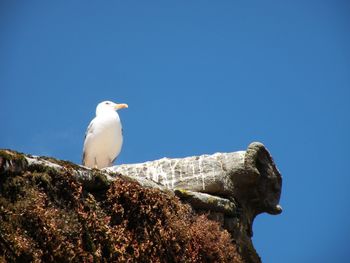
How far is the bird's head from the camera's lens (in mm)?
14025

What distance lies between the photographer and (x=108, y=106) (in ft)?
46.4

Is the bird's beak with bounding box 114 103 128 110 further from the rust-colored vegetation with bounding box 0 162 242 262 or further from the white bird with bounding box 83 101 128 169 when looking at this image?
the rust-colored vegetation with bounding box 0 162 242 262

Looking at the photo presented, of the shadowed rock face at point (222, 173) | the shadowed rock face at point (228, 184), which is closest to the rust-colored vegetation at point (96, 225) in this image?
the shadowed rock face at point (228, 184)

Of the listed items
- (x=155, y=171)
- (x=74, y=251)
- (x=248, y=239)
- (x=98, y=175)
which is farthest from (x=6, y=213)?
(x=248, y=239)

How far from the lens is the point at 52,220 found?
7684 millimetres

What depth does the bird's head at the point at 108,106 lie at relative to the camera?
1402cm

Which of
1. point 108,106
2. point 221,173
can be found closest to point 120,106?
point 108,106

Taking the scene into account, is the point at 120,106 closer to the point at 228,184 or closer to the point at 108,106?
the point at 108,106

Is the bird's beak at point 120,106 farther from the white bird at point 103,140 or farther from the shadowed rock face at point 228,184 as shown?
the shadowed rock face at point 228,184

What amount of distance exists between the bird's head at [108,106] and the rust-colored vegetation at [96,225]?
430 cm

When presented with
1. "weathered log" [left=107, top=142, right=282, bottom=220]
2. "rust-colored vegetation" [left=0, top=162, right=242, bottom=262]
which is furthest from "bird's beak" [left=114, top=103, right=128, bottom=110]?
"rust-colored vegetation" [left=0, top=162, right=242, bottom=262]

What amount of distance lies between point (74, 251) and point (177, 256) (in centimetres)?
218

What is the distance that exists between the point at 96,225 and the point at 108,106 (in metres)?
6.11

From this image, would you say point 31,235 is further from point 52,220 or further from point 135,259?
point 135,259
